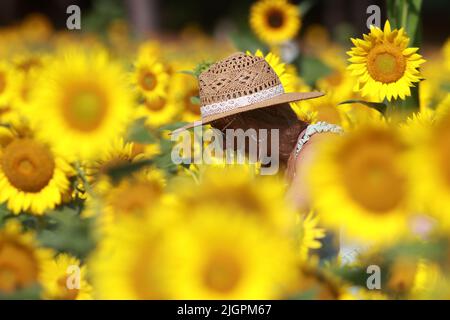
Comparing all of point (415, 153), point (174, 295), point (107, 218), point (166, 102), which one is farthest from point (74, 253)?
point (166, 102)

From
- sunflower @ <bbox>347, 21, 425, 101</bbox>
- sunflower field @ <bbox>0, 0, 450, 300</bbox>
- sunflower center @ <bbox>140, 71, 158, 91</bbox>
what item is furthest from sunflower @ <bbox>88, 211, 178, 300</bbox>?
sunflower center @ <bbox>140, 71, 158, 91</bbox>

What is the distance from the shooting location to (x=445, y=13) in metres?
18.5

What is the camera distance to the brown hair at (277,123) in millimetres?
1861

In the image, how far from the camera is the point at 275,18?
14.3 ft

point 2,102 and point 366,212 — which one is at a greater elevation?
point 2,102

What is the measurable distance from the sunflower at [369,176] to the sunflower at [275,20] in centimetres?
351

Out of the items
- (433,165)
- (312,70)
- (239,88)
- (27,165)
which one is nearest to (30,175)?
(27,165)

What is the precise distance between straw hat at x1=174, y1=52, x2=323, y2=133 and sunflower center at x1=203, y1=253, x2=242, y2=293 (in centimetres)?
110

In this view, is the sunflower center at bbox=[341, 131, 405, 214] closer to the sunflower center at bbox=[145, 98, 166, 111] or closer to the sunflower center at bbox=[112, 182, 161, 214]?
the sunflower center at bbox=[112, 182, 161, 214]

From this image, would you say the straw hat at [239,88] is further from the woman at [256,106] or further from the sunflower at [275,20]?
the sunflower at [275,20]

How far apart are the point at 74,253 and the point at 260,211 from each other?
42 cm

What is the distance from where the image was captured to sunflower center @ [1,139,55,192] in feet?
5.32
